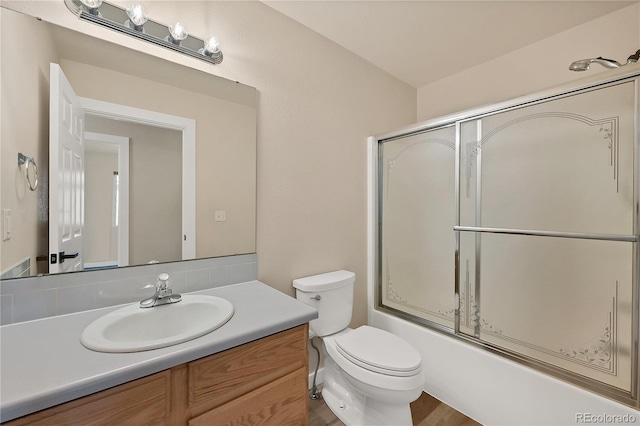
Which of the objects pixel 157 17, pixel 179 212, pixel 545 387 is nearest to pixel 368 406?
pixel 545 387

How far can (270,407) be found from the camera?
97 centimetres

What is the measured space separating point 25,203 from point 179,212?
1.67 feet

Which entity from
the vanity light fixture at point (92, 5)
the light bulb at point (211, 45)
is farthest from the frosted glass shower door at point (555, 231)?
the vanity light fixture at point (92, 5)

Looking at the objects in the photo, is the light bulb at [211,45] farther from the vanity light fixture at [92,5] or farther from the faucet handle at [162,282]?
the faucet handle at [162,282]

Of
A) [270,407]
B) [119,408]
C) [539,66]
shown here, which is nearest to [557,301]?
[270,407]

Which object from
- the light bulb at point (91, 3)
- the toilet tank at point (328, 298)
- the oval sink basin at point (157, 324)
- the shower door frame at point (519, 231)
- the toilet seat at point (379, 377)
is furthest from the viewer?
the toilet tank at point (328, 298)

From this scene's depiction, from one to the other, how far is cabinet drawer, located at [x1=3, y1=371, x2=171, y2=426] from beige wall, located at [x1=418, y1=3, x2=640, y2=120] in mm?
2436

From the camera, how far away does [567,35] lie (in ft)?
5.84

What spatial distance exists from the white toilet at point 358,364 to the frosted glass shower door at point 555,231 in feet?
2.08

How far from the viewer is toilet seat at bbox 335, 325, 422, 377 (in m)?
1.28

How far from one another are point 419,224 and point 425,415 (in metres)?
1.21

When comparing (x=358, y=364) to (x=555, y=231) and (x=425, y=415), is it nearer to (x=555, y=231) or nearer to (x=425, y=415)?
(x=425, y=415)

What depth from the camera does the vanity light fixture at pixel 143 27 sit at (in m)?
1.05

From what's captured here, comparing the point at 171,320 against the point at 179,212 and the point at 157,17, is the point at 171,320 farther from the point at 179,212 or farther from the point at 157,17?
the point at 157,17
